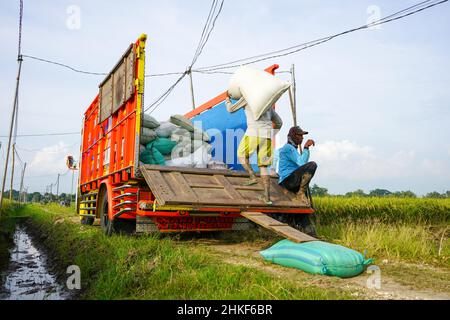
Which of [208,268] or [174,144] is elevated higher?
[174,144]

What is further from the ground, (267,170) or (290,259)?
(267,170)

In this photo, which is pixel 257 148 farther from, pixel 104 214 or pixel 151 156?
pixel 104 214

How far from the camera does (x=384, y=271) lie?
3416mm

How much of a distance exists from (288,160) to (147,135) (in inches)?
77.8

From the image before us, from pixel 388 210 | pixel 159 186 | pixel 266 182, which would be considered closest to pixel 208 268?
pixel 159 186

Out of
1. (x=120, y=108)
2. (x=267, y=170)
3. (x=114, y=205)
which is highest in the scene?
(x=120, y=108)

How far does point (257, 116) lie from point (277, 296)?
2.60 m

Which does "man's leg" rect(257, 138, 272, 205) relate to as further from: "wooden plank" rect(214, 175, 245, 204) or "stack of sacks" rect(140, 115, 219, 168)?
"stack of sacks" rect(140, 115, 219, 168)

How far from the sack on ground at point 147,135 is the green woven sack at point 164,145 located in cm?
10

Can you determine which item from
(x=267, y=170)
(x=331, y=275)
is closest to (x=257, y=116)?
(x=267, y=170)

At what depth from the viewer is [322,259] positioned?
119 inches

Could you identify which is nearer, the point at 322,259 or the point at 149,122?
the point at 322,259

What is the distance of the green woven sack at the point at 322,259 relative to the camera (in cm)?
300

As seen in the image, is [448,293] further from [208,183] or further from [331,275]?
[208,183]
